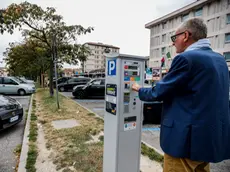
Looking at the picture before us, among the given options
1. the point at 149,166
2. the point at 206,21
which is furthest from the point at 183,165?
the point at 206,21

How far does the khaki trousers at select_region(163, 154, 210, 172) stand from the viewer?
4.30 ft

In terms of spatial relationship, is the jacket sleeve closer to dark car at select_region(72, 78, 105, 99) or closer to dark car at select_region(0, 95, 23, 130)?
dark car at select_region(0, 95, 23, 130)

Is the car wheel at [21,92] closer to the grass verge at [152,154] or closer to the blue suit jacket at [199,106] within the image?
the grass verge at [152,154]

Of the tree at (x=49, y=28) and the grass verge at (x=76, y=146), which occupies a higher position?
the tree at (x=49, y=28)

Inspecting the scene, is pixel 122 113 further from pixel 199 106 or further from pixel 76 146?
pixel 76 146

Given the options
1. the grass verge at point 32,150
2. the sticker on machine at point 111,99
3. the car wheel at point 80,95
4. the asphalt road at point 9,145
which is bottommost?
the asphalt road at point 9,145

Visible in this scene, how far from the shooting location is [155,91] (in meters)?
1.38

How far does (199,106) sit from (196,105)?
0.07 feet

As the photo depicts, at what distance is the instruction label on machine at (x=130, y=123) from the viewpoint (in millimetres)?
1996

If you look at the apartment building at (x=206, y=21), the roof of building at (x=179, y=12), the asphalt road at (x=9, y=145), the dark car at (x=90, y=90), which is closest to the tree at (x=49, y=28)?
the dark car at (x=90, y=90)

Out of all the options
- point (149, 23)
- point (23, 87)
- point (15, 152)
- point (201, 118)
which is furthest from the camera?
point (149, 23)

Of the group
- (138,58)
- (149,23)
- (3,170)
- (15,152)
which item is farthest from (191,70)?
(149,23)

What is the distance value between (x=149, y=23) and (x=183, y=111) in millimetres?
37137

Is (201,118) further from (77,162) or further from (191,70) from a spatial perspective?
(77,162)
